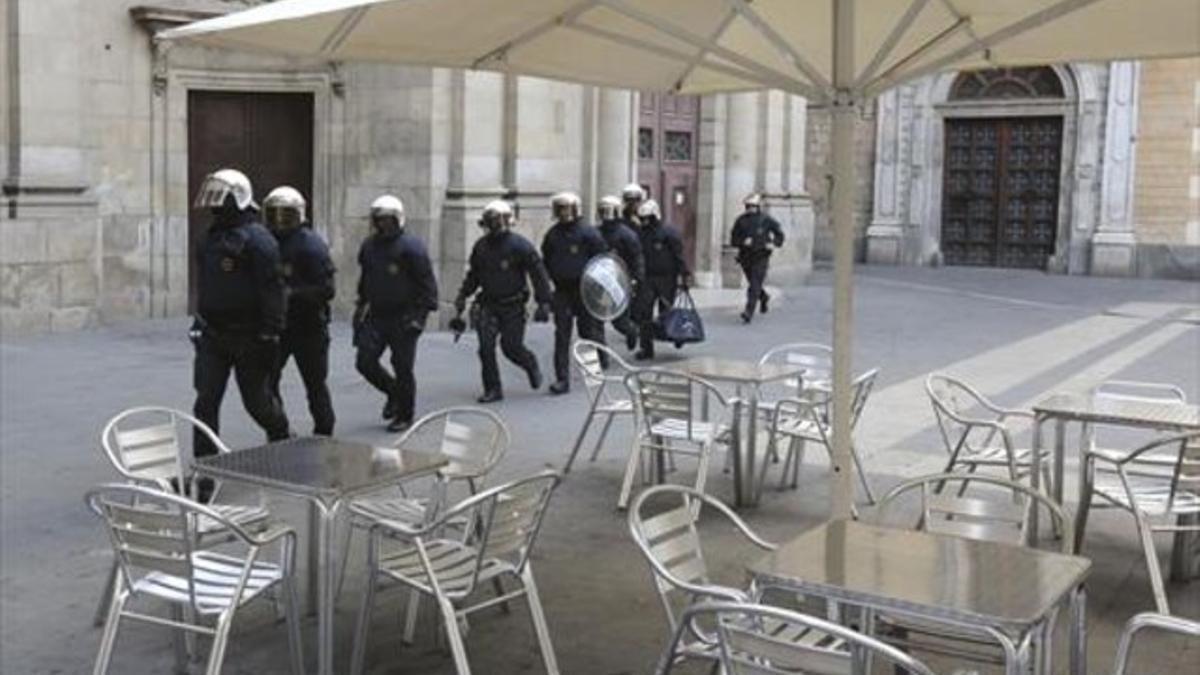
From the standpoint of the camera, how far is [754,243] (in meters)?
17.4

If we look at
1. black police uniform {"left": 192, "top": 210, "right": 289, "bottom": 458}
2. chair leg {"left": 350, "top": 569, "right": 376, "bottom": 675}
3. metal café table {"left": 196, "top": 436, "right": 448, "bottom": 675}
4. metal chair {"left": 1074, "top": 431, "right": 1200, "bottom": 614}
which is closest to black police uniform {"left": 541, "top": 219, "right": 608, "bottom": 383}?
black police uniform {"left": 192, "top": 210, "right": 289, "bottom": 458}

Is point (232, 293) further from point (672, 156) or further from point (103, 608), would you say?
point (672, 156)

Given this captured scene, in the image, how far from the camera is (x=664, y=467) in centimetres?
A: 844

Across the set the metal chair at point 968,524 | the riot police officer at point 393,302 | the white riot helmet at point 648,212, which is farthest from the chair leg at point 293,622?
the white riot helmet at point 648,212

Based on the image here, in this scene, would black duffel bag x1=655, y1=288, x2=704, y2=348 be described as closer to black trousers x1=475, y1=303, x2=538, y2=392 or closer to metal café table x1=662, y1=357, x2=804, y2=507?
black trousers x1=475, y1=303, x2=538, y2=392

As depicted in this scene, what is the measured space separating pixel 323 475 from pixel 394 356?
482cm

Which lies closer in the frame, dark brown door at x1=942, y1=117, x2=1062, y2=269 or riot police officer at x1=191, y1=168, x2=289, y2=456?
riot police officer at x1=191, y1=168, x2=289, y2=456

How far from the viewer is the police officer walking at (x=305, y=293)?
8.64 metres

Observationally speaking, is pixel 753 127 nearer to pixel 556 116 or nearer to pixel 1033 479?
pixel 556 116

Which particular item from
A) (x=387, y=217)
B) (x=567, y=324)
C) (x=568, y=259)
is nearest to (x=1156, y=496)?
(x=387, y=217)

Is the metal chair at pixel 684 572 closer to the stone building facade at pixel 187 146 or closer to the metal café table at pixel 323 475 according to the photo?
the metal café table at pixel 323 475

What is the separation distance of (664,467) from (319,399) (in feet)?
7.21

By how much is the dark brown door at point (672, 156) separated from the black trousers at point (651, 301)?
6858 millimetres

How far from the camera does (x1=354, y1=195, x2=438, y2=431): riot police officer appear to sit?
9.77 m
